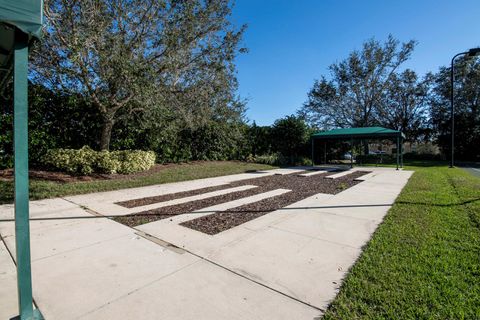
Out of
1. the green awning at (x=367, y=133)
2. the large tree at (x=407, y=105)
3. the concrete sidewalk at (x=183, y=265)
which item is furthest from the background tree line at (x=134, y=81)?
the large tree at (x=407, y=105)

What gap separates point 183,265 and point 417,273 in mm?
2485

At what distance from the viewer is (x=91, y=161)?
332 inches

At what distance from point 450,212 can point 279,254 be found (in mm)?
3999

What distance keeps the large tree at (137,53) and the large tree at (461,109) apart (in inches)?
1115

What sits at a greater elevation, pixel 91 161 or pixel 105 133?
pixel 105 133

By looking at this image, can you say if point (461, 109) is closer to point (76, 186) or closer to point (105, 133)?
point (105, 133)

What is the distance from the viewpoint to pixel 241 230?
12.6 feet

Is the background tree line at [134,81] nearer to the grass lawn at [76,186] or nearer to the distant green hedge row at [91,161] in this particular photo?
the distant green hedge row at [91,161]

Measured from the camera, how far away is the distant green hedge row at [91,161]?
816cm

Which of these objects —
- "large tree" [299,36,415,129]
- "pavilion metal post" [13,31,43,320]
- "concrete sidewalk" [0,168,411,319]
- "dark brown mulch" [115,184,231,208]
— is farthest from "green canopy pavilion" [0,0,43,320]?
"large tree" [299,36,415,129]

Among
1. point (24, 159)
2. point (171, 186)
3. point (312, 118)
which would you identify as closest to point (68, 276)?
point (24, 159)

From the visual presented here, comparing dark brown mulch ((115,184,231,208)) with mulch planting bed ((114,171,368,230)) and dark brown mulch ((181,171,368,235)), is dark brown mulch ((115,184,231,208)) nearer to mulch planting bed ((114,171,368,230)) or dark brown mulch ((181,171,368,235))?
mulch planting bed ((114,171,368,230))

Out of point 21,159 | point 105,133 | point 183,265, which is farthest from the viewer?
point 105,133

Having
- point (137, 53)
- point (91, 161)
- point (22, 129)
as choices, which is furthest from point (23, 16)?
point (91, 161)
